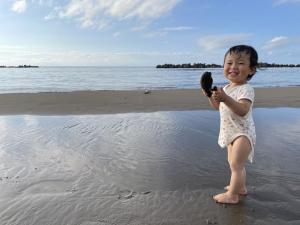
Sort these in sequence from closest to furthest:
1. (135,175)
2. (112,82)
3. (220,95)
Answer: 1. (220,95)
2. (135,175)
3. (112,82)

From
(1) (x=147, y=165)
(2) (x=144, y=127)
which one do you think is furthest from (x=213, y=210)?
(2) (x=144, y=127)

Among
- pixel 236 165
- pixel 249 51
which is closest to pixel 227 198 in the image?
pixel 236 165

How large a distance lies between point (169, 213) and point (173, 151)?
225cm

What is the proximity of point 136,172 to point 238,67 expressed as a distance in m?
1.76

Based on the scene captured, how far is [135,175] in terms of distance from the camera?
447 cm

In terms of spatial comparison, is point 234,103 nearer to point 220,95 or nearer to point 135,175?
point 220,95

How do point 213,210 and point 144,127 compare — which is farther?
point 144,127

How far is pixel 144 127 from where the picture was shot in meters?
7.55

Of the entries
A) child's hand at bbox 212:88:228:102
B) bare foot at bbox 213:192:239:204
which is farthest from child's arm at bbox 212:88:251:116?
bare foot at bbox 213:192:239:204

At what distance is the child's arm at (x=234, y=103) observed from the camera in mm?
3447

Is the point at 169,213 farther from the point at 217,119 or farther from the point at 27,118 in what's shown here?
the point at 27,118

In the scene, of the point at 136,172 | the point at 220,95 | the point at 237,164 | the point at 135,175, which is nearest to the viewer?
the point at 220,95

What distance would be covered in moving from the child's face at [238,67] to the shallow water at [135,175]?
116 cm

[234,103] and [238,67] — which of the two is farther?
[238,67]
